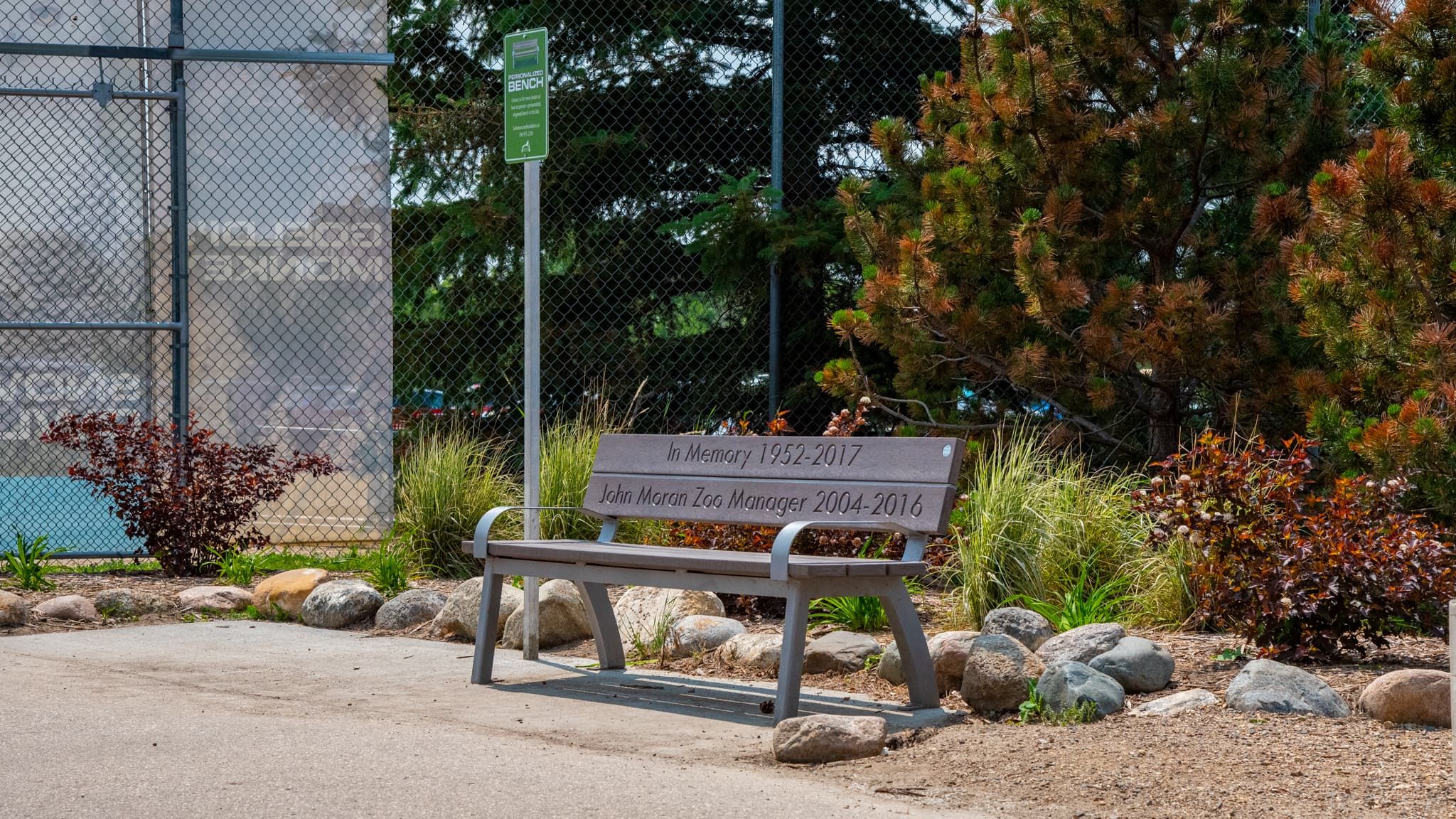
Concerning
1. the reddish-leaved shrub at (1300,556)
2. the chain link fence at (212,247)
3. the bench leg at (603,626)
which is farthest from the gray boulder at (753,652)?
the chain link fence at (212,247)

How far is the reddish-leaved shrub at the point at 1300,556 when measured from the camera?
5.37 metres

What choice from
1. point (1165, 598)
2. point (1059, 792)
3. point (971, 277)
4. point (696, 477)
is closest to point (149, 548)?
point (696, 477)

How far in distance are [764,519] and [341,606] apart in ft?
8.73

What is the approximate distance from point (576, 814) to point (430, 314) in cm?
806

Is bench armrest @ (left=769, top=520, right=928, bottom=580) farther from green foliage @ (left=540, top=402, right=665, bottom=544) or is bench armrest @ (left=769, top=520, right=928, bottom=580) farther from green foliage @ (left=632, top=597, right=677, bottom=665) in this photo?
green foliage @ (left=540, top=402, right=665, bottom=544)

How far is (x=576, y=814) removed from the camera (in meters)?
3.67

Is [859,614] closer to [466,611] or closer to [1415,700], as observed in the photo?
[466,611]

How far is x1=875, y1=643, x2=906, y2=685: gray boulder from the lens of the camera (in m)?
5.39

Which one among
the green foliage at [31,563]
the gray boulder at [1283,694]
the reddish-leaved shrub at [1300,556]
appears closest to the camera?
the gray boulder at [1283,694]

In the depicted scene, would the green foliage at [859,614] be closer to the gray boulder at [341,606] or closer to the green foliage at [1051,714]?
the green foliage at [1051,714]

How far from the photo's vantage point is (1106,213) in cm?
809

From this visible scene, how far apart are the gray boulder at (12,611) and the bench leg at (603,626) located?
291 centimetres

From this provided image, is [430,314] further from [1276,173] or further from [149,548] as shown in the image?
[1276,173]

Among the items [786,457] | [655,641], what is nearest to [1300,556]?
[786,457]
